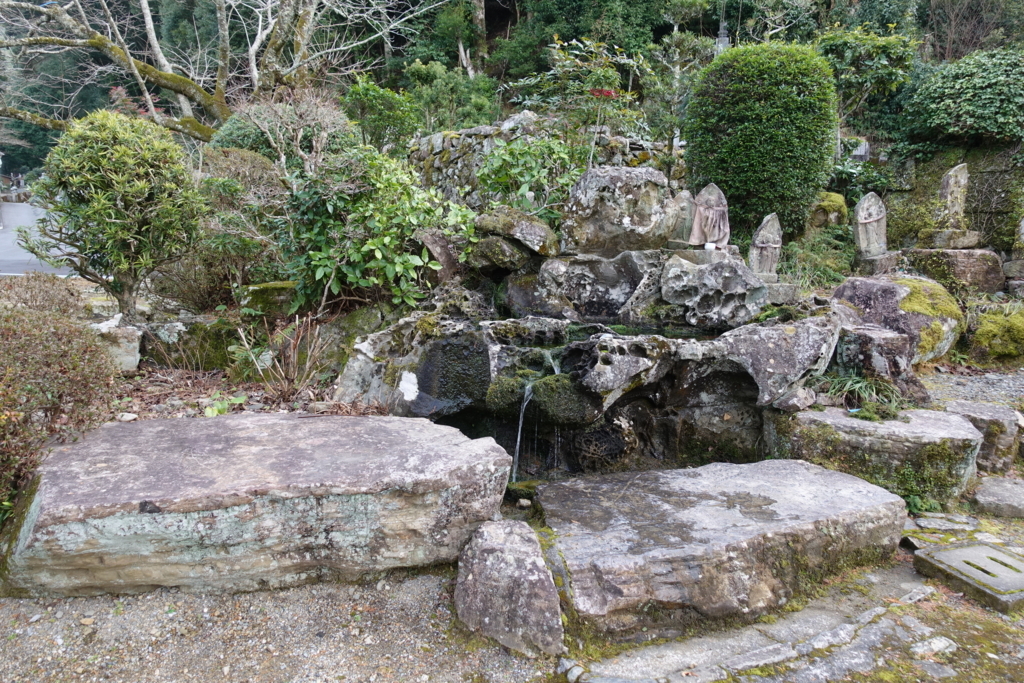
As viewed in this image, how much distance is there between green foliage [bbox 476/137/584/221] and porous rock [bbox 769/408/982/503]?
3457 millimetres

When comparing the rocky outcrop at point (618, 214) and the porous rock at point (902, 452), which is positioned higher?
the rocky outcrop at point (618, 214)

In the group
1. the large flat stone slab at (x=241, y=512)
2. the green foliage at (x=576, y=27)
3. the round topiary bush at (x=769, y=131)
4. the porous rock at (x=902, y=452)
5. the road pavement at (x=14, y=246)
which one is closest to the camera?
the large flat stone slab at (x=241, y=512)

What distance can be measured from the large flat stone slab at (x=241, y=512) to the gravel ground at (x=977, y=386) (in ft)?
14.8

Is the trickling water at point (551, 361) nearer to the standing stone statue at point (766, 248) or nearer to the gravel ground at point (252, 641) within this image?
the gravel ground at point (252, 641)

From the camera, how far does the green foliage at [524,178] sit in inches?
247

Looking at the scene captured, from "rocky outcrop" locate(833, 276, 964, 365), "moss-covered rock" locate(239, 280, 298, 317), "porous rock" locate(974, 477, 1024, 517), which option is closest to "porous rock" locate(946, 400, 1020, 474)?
"porous rock" locate(974, 477, 1024, 517)

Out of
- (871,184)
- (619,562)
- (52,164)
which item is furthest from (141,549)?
(871,184)

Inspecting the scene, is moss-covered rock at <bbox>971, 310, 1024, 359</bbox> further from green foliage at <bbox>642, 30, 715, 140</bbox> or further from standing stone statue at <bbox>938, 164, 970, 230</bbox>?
green foliage at <bbox>642, 30, 715, 140</bbox>

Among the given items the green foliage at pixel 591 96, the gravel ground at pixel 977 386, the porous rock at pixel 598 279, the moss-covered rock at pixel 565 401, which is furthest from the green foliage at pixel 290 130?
the gravel ground at pixel 977 386

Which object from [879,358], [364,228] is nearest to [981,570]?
[879,358]

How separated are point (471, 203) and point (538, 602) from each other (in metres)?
7.00

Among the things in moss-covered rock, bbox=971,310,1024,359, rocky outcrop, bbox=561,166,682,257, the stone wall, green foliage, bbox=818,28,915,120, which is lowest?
moss-covered rock, bbox=971,310,1024,359

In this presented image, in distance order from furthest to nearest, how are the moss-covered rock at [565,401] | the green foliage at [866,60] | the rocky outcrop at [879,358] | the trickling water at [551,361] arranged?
1. the green foliage at [866,60]
2. the rocky outcrop at [879,358]
3. the trickling water at [551,361]
4. the moss-covered rock at [565,401]

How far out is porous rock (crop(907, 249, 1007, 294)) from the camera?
7.94 metres
